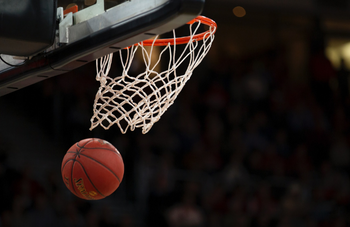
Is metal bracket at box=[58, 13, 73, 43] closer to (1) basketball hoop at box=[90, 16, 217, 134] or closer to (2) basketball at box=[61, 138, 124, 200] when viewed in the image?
(1) basketball hoop at box=[90, 16, 217, 134]

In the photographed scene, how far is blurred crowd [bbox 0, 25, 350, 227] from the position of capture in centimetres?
512

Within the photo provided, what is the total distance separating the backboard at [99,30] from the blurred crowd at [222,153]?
293cm

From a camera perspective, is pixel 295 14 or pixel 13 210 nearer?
pixel 13 210

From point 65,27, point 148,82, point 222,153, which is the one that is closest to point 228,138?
point 222,153

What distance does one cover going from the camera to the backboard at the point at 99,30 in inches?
63.1

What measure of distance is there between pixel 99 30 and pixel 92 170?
840 millimetres

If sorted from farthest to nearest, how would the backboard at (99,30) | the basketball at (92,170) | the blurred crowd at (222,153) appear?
the blurred crowd at (222,153)
the basketball at (92,170)
the backboard at (99,30)

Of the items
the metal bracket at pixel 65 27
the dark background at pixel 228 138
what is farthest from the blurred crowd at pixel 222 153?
the metal bracket at pixel 65 27

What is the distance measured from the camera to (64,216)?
191 inches

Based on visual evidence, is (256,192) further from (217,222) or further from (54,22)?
(54,22)

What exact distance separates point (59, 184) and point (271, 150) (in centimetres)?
316

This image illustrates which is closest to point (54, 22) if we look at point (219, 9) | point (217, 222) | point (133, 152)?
point (133, 152)

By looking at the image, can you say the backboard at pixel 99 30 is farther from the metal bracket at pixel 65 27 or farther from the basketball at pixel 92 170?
the basketball at pixel 92 170

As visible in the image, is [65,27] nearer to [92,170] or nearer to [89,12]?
[89,12]
